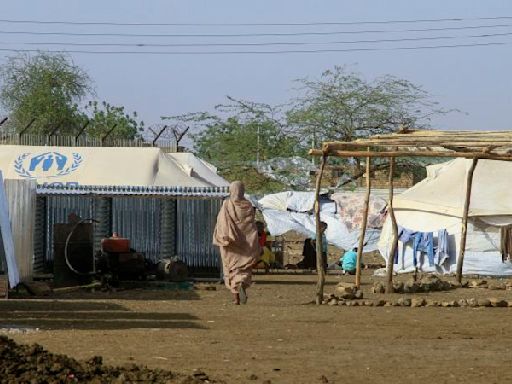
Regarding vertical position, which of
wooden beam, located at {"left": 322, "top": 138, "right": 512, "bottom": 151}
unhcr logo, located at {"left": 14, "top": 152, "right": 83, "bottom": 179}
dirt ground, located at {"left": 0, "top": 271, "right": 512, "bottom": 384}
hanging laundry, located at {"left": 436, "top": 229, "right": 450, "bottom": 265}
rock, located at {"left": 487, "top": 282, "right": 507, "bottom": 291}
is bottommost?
dirt ground, located at {"left": 0, "top": 271, "right": 512, "bottom": 384}

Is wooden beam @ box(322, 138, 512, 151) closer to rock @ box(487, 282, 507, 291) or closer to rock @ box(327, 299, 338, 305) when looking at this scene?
rock @ box(327, 299, 338, 305)

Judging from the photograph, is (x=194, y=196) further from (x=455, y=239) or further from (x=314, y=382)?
(x=314, y=382)

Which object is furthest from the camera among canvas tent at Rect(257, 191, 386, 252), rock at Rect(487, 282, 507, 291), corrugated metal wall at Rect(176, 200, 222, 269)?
canvas tent at Rect(257, 191, 386, 252)

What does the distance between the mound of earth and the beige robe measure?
9023 millimetres

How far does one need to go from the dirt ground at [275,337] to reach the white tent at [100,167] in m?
6.38

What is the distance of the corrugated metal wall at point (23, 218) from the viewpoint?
22250 mm

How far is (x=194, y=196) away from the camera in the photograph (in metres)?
24.3

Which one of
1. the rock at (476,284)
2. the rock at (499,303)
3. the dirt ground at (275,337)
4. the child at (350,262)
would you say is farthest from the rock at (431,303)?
the child at (350,262)

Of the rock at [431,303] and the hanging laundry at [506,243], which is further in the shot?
the hanging laundry at [506,243]

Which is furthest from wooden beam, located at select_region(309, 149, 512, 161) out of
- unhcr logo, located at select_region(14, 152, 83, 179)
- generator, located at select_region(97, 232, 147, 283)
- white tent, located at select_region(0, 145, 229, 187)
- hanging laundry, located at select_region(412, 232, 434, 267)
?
hanging laundry, located at select_region(412, 232, 434, 267)

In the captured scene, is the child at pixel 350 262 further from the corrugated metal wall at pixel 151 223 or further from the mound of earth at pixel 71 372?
the mound of earth at pixel 71 372

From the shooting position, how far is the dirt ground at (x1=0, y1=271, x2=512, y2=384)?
33.4 ft

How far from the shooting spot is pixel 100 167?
1051 inches

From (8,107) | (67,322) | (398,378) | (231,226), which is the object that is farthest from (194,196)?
(8,107)
